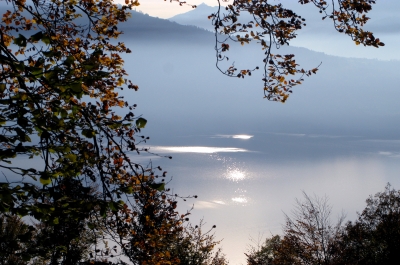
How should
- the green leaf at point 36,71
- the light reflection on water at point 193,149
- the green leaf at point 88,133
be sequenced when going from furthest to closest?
the light reflection on water at point 193,149 → the green leaf at point 88,133 → the green leaf at point 36,71

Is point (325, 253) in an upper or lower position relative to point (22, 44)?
lower

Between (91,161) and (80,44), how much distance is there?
7.68 ft

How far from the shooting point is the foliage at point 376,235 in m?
29.7

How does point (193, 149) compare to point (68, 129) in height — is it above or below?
above

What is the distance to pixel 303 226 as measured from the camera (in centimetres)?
3366

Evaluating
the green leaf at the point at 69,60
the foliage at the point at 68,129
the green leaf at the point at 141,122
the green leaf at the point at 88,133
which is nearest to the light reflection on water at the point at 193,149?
the foliage at the point at 68,129

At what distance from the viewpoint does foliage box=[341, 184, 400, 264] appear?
1168 inches

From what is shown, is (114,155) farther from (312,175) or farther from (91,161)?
(312,175)

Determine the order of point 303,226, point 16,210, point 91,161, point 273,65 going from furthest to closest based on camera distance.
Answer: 1. point 303,226
2. point 273,65
3. point 91,161
4. point 16,210

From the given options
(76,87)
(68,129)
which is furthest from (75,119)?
(76,87)

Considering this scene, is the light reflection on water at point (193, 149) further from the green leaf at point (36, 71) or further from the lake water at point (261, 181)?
the green leaf at point (36, 71)

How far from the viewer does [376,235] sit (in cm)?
3080

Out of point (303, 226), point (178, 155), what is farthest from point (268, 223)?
point (178, 155)

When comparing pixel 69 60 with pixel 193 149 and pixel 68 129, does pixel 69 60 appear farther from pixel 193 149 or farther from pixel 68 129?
pixel 193 149
